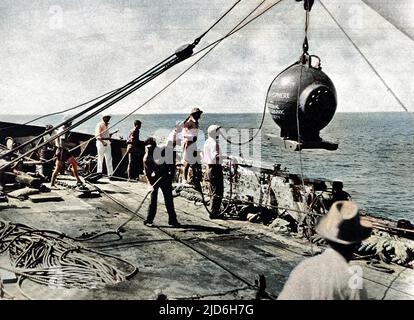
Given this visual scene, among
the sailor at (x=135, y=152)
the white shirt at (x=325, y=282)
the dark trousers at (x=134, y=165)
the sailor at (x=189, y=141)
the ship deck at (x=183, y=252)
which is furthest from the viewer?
the dark trousers at (x=134, y=165)

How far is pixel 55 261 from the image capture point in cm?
618

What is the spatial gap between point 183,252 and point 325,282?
4371 mm

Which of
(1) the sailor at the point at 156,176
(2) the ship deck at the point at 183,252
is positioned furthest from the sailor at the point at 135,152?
(1) the sailor at the point at 156,176

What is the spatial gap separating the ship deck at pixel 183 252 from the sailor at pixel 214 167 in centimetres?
33

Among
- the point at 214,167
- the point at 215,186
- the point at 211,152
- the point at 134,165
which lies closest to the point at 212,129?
the point at 211,152

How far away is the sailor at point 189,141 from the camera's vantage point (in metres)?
11.6

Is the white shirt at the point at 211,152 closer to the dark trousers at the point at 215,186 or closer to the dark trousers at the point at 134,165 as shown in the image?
the dark trousers at the point at 215,186

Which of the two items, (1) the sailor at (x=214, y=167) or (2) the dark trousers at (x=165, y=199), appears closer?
(2) the dark trousers at (x=165, y=199)

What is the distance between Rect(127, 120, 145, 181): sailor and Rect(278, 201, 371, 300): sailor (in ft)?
34.2
